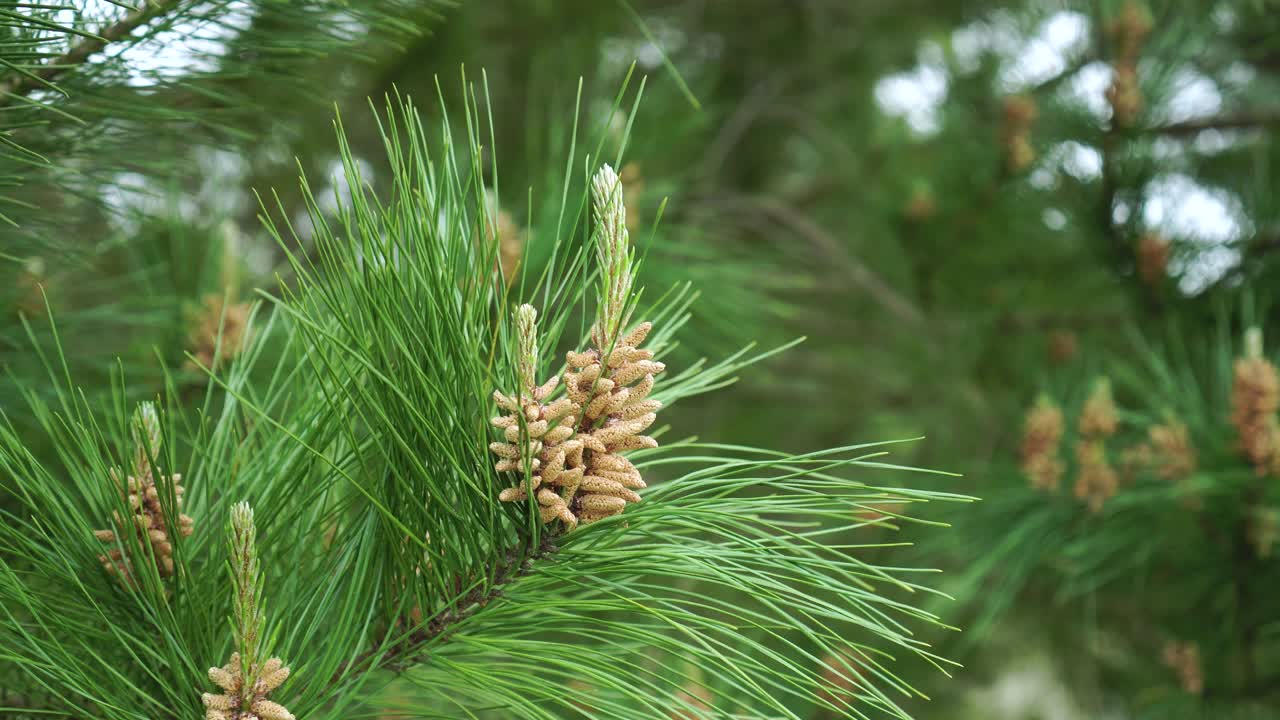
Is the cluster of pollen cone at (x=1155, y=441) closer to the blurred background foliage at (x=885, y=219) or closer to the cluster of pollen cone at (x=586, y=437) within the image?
the blurred background foliage at (x=885, y=219)

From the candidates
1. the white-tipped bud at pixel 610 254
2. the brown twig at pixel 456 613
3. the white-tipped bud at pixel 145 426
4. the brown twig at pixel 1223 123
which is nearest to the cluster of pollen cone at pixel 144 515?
the white-tipped bud at pixel 145 426

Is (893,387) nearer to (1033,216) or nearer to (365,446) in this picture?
(1033,216)

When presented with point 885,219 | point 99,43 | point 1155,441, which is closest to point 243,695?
point 99,43

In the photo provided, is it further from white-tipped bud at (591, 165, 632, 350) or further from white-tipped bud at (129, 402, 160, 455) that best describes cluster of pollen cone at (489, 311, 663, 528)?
white-tipped bud at (129, 402, 160, 455)

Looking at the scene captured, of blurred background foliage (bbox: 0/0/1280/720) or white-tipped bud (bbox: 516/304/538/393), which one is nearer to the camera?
white-tipped bud (bbox: 516/304/538/393)

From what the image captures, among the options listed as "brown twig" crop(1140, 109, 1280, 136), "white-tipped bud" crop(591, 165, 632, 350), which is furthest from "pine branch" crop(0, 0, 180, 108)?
"brown twig" crop(1140, 109, 1280, 136)

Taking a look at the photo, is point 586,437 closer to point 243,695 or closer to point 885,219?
point 243,695
